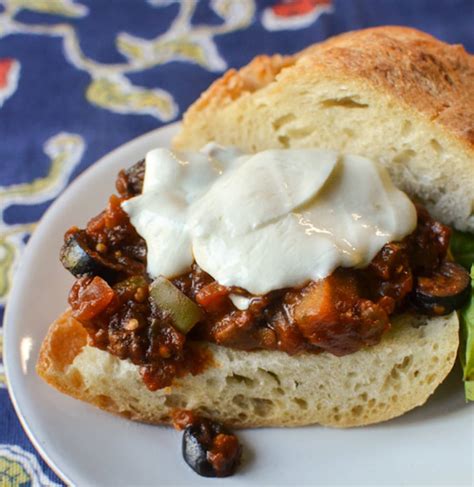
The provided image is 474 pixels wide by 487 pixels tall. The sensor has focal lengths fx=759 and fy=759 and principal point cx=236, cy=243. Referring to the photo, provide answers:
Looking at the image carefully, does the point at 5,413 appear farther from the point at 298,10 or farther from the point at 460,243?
the point at 298,10

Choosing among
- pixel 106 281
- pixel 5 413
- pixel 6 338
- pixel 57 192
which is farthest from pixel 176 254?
pixel 57 192

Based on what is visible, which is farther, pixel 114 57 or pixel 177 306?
pixel 114 57

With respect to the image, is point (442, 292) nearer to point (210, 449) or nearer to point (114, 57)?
point (210, 449)

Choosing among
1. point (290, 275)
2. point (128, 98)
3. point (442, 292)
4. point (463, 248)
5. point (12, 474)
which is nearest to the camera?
point (290, 275)

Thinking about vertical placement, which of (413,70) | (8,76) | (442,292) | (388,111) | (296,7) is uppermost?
(413,70)

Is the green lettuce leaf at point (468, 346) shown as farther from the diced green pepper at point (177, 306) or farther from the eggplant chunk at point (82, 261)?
the eggplant chunk at point (82, 261)

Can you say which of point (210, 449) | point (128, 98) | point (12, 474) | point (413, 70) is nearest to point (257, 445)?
point (210, 449)

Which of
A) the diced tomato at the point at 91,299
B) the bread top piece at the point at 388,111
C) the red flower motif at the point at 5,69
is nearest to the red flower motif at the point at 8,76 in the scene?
the red flower motif at the point at 5,69

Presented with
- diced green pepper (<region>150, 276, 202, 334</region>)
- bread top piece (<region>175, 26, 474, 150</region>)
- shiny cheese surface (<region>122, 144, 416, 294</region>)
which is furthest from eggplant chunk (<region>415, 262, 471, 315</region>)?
diced green pepper (<region>150, 276, 202, 334</region>)

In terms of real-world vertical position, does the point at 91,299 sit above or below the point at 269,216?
below
